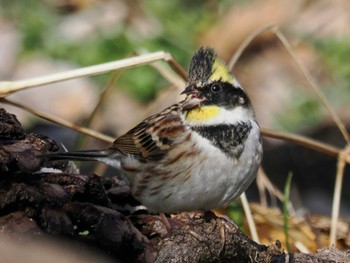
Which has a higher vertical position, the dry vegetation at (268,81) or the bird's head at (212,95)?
the dry vegetation at (268,81)

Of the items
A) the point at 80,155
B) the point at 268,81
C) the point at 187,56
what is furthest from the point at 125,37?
the point at 80,155

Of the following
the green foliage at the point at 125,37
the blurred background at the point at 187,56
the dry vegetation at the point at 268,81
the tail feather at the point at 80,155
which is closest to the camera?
the tail feather at the point at 80,155

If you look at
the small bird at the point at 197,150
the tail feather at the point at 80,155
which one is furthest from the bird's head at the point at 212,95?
the tail feather at the point at 80,155

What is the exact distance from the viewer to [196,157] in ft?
11.5

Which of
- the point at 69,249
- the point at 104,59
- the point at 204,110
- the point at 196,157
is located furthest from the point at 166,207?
the point at 104,59

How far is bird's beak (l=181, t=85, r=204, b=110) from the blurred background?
3.30 meters

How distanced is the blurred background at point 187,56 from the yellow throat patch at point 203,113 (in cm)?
326

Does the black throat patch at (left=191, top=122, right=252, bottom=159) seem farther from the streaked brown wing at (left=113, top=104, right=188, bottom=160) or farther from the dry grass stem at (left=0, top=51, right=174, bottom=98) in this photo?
the dry grass stem at (left=0, top=51, right=174, bottom=98)

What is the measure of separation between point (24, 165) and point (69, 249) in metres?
1.36

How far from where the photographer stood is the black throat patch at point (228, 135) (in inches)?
138

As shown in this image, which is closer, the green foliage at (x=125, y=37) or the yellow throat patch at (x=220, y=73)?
the yellow throat patch at (x=220, y=73)

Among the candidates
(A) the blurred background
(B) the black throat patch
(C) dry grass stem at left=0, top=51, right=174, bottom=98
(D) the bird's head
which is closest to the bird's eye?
(D) the bird's head

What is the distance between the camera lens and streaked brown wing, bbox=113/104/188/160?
12.1 feet

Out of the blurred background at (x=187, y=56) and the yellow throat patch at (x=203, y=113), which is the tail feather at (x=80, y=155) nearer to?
the yellow throat patch at (x=203, y=113)
